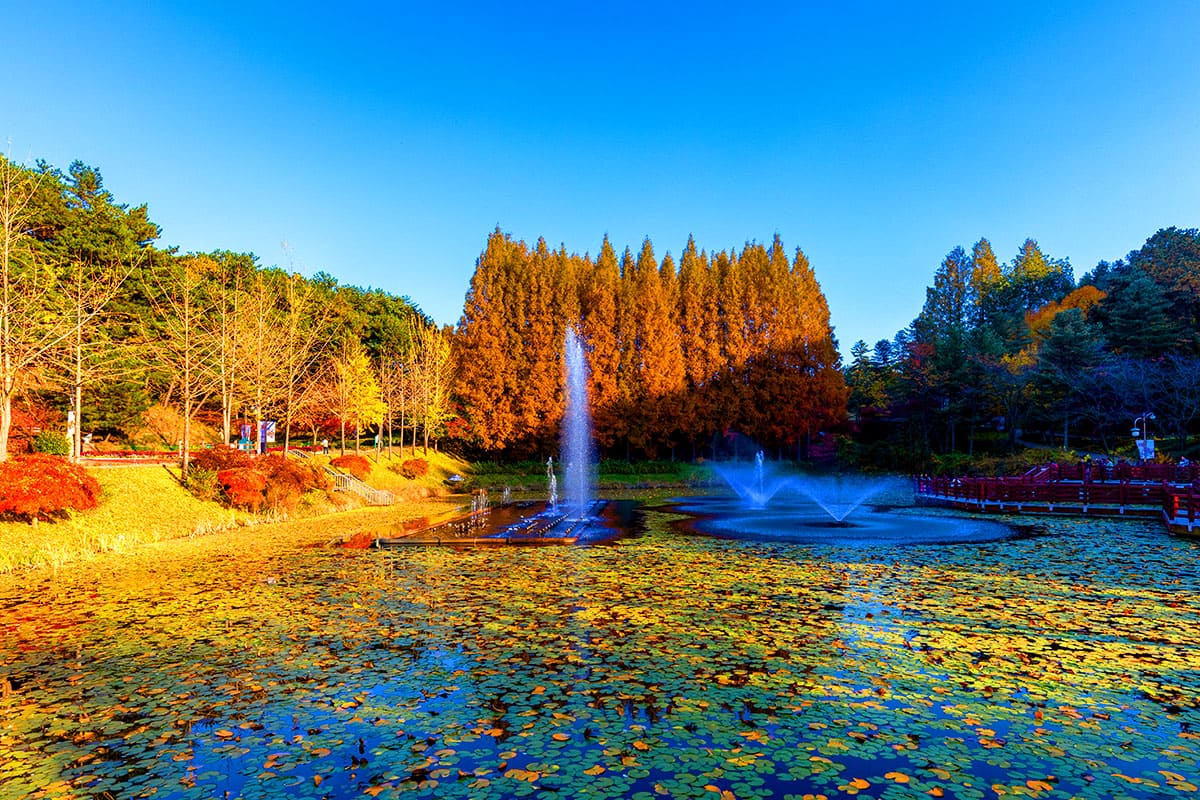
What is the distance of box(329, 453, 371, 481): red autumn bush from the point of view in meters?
30.7

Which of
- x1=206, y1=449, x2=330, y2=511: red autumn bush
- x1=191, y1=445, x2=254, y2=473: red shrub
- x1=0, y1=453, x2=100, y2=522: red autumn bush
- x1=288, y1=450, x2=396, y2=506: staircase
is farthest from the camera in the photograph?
x1=288, y1=450, x2=396, y2=506: staircase

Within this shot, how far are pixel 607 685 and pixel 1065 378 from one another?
43760 millimetres

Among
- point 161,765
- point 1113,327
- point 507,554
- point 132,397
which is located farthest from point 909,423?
point 161,765

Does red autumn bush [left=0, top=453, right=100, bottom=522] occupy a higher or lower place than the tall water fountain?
lower

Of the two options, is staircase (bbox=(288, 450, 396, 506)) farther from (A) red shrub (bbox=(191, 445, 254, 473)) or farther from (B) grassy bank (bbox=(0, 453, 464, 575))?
(A) red shrub (bbox=(191, 445, 254, 473))

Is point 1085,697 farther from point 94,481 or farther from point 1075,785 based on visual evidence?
point 94,481

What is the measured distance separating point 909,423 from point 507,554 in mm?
43289

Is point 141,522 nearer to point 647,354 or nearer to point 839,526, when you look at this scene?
point 839,526

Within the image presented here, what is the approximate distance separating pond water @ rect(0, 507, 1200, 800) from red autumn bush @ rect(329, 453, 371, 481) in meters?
19.4

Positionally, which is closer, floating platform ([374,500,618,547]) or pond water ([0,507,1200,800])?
pond water ([0,507,1200,800])

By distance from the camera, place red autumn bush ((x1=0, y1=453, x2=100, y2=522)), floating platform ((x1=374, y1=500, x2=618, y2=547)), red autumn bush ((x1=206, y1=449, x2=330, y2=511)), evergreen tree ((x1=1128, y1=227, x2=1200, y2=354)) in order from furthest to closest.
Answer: evergreen tree ((x1=1128, y1=227, x2=1200, y2=354)), red autumn bush ((x1=206, y1=449, x2=330, y2=511)), floating platform ((x1=374, y1=500, x2=618, y2=547)), red autumn bush ((x1=0, y1=453, x2=100, y2=522))

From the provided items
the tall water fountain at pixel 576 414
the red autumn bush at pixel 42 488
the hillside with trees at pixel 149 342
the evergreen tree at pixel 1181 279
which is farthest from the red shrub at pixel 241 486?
the evergreen tree at pixel 1181 279

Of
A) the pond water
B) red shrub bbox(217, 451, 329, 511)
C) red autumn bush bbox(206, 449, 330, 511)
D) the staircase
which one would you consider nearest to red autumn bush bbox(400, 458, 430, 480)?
the staircase

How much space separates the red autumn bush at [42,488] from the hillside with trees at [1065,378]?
135 ft
